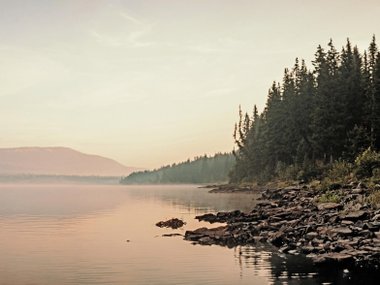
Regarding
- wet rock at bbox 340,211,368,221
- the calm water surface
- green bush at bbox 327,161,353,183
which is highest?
green bush at bbox 327,161,353,183

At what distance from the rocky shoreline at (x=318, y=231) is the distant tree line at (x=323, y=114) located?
29457 mm

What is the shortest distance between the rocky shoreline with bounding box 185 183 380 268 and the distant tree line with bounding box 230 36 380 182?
96.6 feet

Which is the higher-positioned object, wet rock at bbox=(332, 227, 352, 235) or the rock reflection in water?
wet rock at bbox=(332, 227, 352, 235)

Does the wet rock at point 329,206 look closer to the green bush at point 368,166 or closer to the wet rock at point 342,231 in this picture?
the wet rock at point 342,231

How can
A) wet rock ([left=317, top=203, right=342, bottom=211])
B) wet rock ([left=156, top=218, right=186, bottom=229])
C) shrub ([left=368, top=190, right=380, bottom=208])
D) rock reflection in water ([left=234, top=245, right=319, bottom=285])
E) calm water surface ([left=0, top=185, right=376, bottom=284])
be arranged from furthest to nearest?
wet rock ([left=156, top=218, right=186, bottom=229]) → wet rock ([left=317, top=203, right=342, bottom=211]) → shrub ([left=368, top=190, right=380, bottom=208]) → calm water surface ([left=0, top=185, right=376, bottom=284]) → rock reflection in water ([left=234, top=245, right=319, bottom=285])

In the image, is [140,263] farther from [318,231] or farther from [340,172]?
[340,172]

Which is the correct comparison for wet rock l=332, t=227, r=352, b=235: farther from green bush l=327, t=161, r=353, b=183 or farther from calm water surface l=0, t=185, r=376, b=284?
green bush l=327, t=161, r=353, b=183

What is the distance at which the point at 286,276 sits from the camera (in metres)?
21.3

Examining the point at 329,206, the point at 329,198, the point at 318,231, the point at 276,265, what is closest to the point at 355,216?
the point at 318,231

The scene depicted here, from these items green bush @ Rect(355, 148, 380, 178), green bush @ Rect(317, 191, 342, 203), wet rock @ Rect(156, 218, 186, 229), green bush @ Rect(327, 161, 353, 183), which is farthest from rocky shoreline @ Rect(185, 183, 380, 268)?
green bush @ Rect(327, 161, 353, 183)

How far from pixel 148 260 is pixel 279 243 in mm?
8823

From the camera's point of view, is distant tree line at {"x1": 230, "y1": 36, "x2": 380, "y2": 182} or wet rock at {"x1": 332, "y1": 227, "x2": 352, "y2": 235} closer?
wet rock at {"x1": 332, "y1": 227, "x2": 352, "y2": 235}

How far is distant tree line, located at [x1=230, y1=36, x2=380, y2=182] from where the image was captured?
70562 millimetres

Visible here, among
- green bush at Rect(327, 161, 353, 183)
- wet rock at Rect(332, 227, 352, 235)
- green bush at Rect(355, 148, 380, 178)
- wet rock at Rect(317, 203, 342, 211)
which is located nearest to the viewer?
wet rock at Rect(332, 227, 352, 235)
